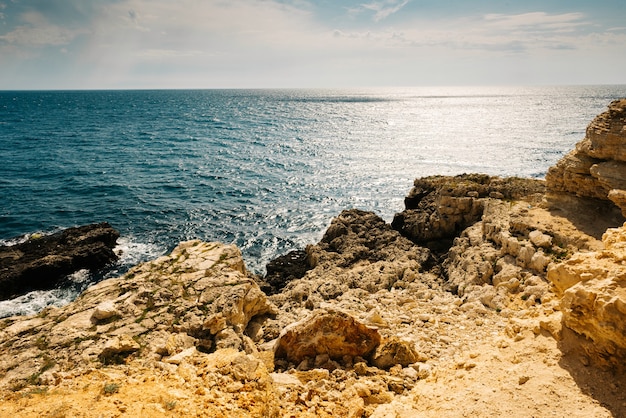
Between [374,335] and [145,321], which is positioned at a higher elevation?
[145,321]

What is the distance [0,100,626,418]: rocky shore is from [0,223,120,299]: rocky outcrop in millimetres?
16413

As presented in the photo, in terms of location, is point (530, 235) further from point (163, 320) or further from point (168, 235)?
point (168, 235)

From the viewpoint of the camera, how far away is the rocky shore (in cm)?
783

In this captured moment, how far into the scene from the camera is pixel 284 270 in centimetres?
2538

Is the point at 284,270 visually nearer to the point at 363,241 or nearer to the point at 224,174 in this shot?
the point at 363,241

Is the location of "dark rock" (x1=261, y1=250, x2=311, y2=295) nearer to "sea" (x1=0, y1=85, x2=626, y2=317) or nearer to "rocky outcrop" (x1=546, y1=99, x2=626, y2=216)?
"sea" (x1=0, y1=85, x2=626, y2=317)

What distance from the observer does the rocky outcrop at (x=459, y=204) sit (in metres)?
23.4

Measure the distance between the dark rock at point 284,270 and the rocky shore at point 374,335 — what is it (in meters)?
3.94

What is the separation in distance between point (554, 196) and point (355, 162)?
134ft

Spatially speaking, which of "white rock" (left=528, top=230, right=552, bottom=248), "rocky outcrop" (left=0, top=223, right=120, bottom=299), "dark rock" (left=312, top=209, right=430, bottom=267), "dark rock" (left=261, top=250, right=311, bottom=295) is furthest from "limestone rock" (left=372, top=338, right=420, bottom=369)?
"rocky outcrop" (left=0, top=223, right=120, bottom=299)

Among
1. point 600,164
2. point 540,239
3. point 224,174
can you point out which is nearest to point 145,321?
point 540,239

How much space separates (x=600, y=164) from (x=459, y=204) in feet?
26.3

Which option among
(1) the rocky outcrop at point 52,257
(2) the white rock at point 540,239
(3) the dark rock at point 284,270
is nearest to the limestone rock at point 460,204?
(2) the white rock at point 540,239

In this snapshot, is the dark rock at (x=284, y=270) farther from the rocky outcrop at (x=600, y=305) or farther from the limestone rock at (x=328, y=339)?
the rocky outcrop at (x=600, y=305)
